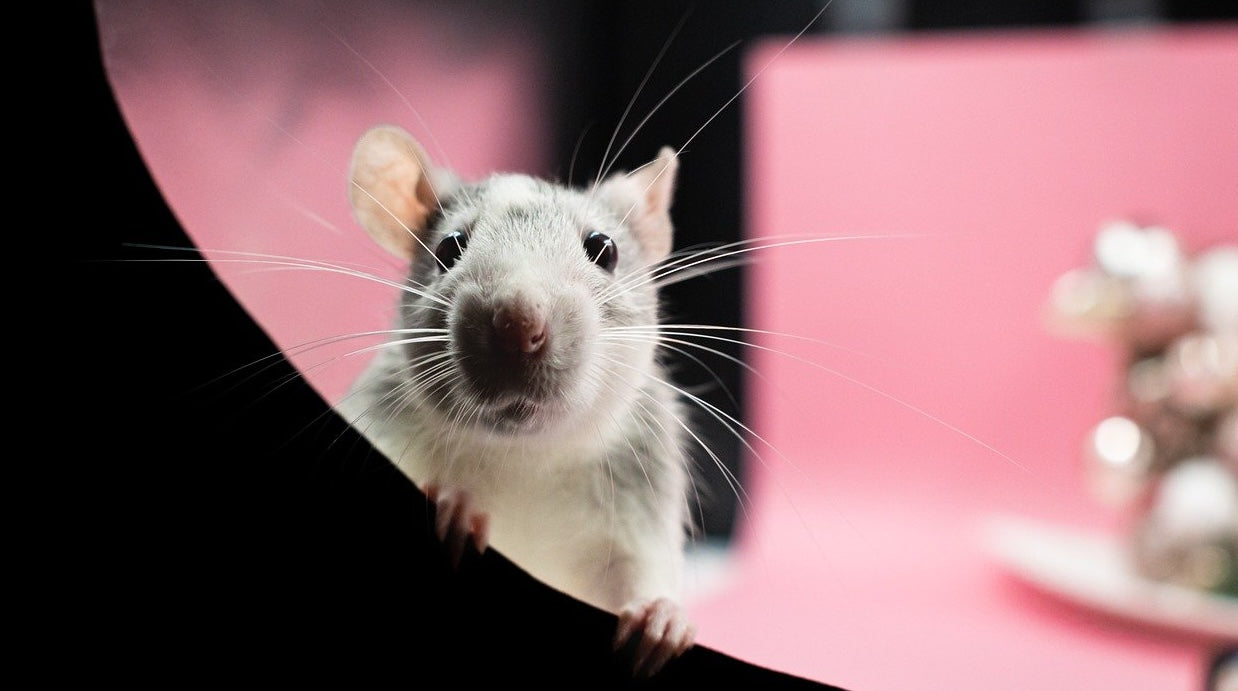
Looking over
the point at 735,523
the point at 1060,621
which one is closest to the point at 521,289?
the point at 735,523

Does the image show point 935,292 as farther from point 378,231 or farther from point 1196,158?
point 378,231

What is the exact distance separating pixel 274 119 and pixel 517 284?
0.13m

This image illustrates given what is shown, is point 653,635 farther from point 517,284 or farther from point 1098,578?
point 1098,578

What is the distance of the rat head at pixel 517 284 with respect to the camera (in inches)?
16.7

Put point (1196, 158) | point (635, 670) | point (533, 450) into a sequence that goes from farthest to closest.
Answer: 1. point (1196, 158)
2. point (533, 450)
3. point (635, 670)

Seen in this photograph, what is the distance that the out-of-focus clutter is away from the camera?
118 centimetres

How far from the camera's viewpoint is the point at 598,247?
506mm

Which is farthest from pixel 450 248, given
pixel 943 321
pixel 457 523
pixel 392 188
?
pixel 943 321

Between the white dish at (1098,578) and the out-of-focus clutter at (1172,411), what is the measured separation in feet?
0.09

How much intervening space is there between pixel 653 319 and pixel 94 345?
0.30 m

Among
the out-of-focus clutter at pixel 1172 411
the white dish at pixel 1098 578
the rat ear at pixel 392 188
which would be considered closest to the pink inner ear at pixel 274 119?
the rat ear at pixel 392 188

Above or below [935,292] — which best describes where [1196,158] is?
above

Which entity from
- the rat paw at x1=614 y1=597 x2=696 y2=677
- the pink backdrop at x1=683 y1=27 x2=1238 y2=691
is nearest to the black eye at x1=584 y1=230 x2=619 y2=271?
the rat paw at x1=614 y1=597 x2=696 y2=677

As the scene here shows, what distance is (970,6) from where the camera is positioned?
109 cm
